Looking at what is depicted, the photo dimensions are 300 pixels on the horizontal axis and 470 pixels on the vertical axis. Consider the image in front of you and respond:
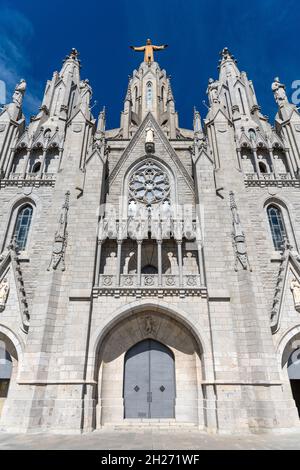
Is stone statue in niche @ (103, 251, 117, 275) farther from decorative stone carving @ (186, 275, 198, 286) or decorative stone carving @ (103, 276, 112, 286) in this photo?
decorative stone carving @ (186, 275, 198, 286)

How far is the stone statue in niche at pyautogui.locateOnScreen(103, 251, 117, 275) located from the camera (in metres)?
15.4

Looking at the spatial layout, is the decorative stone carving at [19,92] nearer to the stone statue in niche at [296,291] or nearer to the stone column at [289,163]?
the stone column at [289,163]

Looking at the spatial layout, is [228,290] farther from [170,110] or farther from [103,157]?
[170,110]

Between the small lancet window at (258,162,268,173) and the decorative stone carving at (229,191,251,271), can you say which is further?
the small lancet window at (258,162,268,173)

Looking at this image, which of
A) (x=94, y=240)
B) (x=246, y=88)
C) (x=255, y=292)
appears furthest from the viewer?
(x=246, y=88)

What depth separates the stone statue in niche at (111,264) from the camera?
15445mm

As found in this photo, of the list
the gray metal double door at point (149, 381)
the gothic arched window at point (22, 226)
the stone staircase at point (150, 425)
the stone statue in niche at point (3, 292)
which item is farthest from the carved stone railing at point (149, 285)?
the gothic arched window at point (22, 226)

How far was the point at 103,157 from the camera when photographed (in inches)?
716

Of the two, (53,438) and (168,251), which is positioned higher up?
(168,251)

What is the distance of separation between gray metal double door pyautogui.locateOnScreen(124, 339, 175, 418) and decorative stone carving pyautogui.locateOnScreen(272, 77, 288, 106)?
21136mm

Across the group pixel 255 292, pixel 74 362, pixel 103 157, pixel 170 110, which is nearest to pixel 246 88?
pixel 170 110

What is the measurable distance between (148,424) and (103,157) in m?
14.8

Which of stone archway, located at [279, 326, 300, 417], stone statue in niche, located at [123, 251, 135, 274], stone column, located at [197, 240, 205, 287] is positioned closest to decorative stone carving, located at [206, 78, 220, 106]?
stone column, located at [197, 240, 205, 287]

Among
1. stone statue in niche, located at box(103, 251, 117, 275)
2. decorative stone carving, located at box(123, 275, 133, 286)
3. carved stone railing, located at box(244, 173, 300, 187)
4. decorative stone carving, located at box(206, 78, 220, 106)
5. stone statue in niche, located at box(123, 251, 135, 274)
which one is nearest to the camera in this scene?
decorative stone carving, located at box(123, 275, 133, 286)
